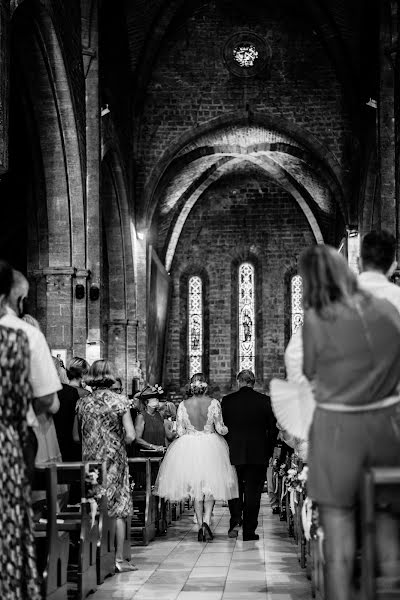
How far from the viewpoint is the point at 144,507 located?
34.7ft

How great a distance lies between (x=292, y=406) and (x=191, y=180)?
2613 centimetres

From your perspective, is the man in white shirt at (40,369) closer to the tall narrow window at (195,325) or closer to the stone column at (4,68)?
the stone column at (4,68)

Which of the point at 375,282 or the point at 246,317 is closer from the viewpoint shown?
the point at 375,282

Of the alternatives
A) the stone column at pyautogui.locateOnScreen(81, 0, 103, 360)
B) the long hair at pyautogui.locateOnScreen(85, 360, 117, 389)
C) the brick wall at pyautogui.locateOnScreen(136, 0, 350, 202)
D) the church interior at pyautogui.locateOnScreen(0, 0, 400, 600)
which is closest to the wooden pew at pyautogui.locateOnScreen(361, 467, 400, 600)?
the church interior at pyautogui.locateOnScreen(0, 0, 400, 600)

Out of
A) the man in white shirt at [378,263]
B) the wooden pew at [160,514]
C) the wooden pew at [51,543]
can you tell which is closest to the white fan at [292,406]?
the man in white shirt at [378,263]

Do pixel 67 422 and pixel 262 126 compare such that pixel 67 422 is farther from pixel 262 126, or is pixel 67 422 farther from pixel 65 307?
pixel 262 126

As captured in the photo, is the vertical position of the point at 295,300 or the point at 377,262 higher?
the point at 295,300

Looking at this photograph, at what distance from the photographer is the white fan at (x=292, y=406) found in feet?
13.5

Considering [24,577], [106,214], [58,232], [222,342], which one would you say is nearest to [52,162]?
[58,232]

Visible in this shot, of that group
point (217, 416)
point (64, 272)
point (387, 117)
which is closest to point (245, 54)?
point (387, 117)

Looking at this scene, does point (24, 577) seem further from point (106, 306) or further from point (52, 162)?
point (106, 306)

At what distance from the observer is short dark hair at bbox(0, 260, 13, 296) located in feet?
13.6

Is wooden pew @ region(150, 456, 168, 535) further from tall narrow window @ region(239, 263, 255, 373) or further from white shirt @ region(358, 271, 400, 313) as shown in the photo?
tall narrow window @ region(239, 263, 255, 373)

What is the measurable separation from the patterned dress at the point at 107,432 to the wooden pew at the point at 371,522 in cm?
429
